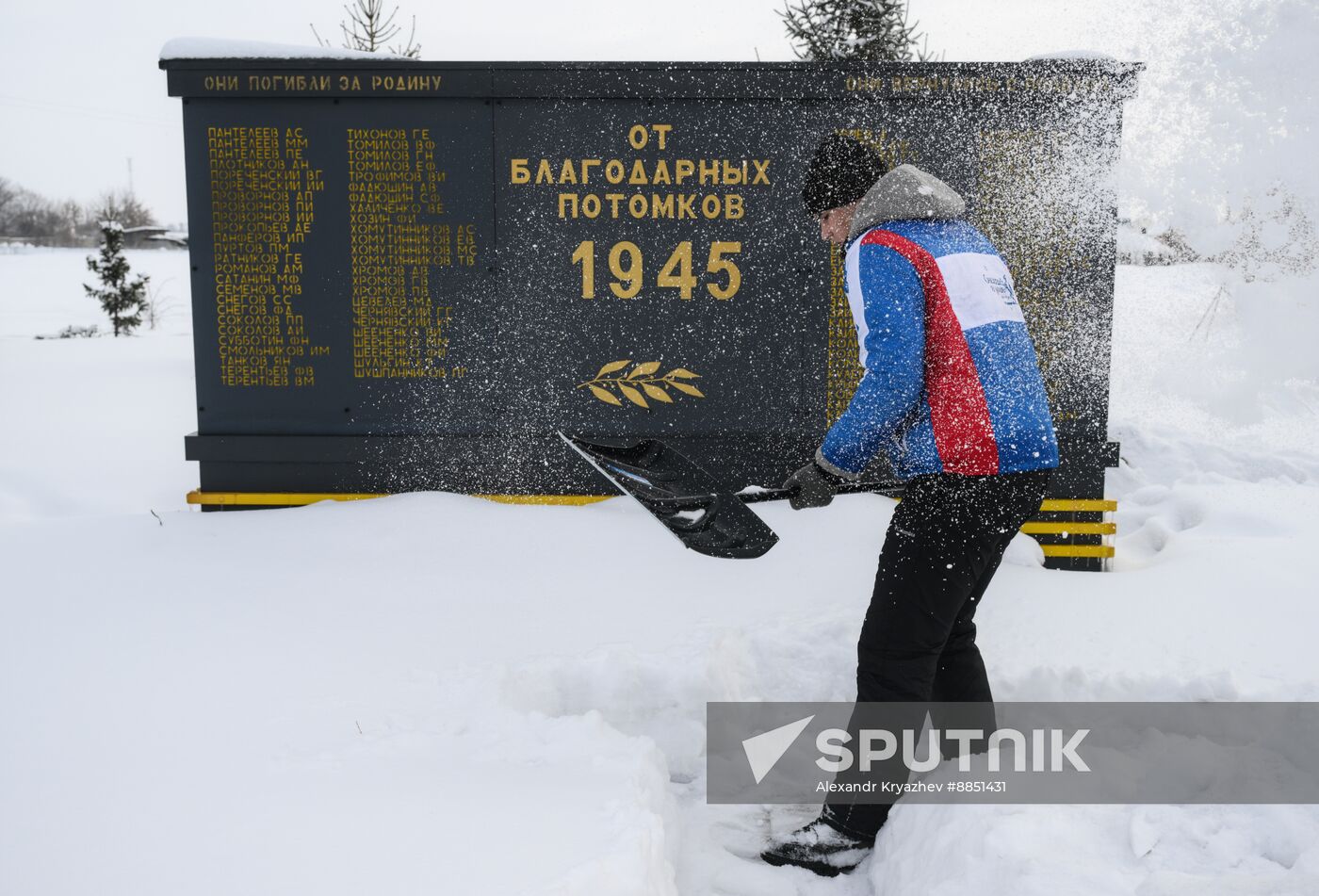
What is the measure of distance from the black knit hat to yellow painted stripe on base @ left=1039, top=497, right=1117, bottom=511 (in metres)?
2.94

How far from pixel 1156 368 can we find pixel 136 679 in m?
10.00

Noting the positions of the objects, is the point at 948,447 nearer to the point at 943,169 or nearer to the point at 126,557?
the point at 943,169

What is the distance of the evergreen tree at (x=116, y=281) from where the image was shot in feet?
58.9

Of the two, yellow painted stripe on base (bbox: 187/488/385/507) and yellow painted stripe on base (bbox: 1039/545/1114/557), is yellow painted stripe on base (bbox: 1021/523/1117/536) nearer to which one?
yellow painted stripe on base (bbox: 1039/545/1114/557)

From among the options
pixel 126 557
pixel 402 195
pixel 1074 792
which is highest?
pixel 402 195

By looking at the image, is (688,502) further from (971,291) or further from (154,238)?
(154,238)

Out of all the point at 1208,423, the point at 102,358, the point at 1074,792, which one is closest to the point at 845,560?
the point at 1074,792

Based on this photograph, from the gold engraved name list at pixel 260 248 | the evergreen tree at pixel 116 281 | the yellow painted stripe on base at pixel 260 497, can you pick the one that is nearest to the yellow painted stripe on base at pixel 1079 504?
the yellow painted stripe on base at pixel 260 497

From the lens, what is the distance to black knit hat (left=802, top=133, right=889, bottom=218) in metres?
2.49

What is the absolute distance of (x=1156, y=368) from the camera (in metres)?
10.1

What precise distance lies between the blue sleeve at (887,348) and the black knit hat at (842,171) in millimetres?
232

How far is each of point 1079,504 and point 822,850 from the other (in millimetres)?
3024

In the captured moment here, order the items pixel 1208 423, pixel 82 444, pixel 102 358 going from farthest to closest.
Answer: pixel 102 358
pixel 1208 423
pixel 82 444
